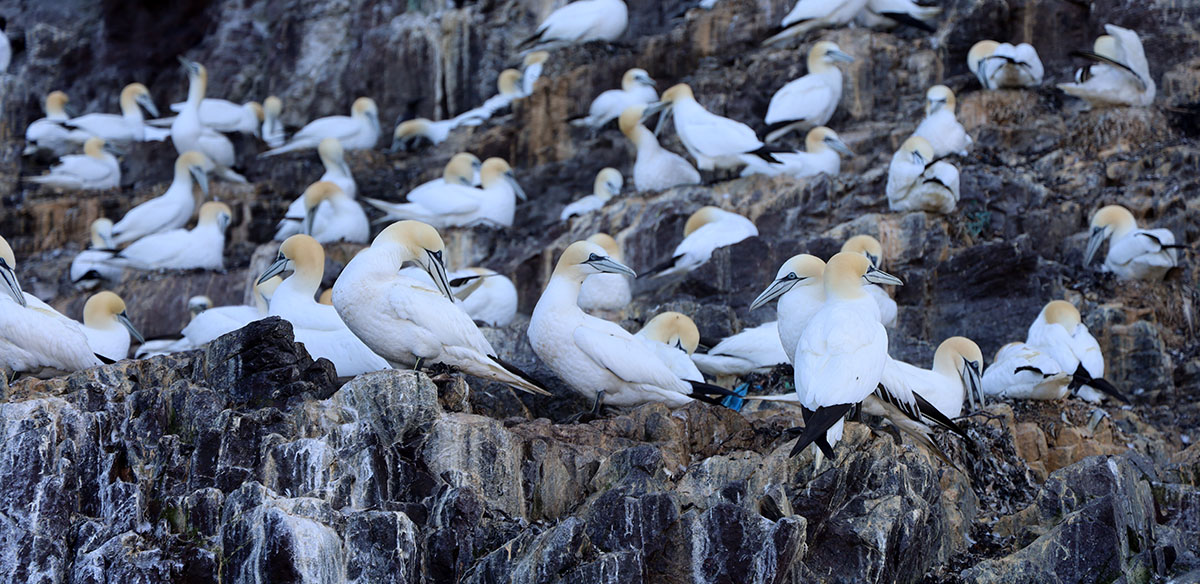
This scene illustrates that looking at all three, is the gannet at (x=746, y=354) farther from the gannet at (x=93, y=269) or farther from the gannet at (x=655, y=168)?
the gannet at (x=93, y=269)

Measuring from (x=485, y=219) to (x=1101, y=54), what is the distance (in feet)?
18.7

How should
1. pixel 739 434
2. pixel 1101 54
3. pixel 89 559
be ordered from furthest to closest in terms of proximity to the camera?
pixel 1101 54 < pixel 739 434 < pixel 89 559

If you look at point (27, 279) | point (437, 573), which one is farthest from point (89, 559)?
point (27, 279)

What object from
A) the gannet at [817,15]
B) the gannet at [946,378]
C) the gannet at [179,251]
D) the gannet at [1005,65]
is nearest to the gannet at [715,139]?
the gannet at [817,15]

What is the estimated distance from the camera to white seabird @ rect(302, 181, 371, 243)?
14.1 meters

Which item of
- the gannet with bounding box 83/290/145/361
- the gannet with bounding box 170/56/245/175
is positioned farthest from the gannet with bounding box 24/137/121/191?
the gannet with bounding box 83/290/145/361

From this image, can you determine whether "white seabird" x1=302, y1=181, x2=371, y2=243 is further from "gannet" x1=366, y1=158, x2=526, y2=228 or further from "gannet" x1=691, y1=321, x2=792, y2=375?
"gannet" x1=691, y1=321, x2=792, y2=375

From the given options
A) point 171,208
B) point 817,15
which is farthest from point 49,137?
point 817,15

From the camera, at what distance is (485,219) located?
572 inches

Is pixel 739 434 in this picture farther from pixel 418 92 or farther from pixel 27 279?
pixel 418 92

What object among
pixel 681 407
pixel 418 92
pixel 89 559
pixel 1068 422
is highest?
pixel 89 559

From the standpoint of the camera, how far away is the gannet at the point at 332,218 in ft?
46.1

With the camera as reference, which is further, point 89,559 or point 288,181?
point 288,181

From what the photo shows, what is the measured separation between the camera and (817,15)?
1585 cm
